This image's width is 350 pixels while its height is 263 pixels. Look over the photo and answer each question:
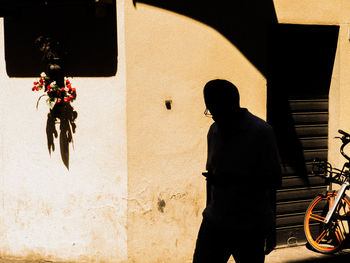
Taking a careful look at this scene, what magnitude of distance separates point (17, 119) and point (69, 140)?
760 mm

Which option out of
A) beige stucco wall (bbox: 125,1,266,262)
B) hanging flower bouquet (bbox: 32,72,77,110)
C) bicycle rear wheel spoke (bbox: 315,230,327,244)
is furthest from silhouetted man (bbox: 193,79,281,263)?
bicycle rear wheel spoke (bbox: 315,230,327,244)

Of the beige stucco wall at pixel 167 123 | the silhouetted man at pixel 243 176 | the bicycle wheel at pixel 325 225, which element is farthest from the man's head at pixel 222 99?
the bicycle wheel at pixel 325 225

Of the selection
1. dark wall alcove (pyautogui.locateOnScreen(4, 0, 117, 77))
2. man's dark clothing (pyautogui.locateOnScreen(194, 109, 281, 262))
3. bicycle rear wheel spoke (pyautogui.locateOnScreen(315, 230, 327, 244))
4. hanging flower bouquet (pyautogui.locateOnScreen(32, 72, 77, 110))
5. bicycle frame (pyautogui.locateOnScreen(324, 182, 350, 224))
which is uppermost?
dark wall alcove (pyautogui.locateOnScreen(4, 0, 117, 77))

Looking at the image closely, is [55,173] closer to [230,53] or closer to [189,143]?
[189,143]

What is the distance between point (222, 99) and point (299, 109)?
144 inches

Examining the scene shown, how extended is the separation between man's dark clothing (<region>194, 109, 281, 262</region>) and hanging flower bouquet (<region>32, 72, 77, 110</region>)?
119 inches

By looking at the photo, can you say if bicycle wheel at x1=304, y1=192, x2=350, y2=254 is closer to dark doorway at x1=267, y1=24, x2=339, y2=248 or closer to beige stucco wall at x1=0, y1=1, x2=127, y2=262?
dark doorway at x1=267, y1=24, x2=339, y2=248

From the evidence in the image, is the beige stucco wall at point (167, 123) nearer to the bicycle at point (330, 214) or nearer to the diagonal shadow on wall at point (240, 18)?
the diagonal shadow on wall at point (240, 18)

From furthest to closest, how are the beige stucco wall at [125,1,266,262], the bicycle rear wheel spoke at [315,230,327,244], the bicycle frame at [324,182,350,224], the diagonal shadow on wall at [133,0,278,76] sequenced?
the bicycle rear wheel spoke at [315,230,327,244], the bicycle frame at [324,182,350,224], the diagonal shadow on wall at [133,0,278,76], the beige stucco wall at [125,1,266,262]

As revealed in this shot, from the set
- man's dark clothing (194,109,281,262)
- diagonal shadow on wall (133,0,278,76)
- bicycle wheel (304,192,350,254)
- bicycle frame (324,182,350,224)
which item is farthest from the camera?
bicycle wheel (304,192,350,254)

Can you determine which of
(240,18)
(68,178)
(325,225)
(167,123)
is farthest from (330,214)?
(68,178)

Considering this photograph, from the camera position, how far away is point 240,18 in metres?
6.31

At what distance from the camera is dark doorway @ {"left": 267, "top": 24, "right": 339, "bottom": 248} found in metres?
6.78

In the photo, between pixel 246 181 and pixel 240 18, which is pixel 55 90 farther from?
pixel 246 181
